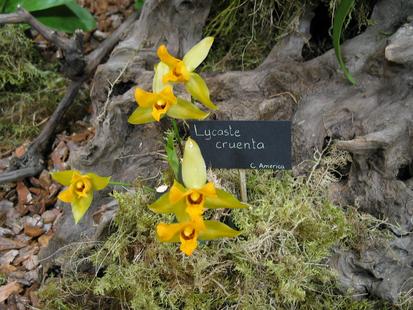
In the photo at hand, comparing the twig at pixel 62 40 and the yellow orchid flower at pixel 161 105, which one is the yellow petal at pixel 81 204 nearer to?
the yellow orchid flower at pixel 161 105

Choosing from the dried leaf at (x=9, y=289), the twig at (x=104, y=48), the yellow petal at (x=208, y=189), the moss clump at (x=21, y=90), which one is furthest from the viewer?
the moss clump at (x=21, y=90)

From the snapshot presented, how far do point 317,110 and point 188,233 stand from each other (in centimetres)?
63

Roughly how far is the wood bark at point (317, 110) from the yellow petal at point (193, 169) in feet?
1.31

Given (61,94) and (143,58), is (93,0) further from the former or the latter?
(143,58)

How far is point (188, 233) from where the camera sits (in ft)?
3.47


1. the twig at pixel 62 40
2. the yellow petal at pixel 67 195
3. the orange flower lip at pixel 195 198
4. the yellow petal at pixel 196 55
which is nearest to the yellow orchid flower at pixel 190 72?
the yellow petal at pixel 196 55

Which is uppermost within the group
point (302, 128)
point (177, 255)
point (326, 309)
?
point (302, 128)

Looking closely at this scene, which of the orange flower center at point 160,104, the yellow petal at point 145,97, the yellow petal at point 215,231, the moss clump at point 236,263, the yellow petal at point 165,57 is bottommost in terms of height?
the moss clump at point 236,263

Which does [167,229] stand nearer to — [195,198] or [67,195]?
[195,198]

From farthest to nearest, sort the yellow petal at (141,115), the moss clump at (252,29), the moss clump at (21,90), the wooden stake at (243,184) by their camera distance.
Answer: the moss clump at (21,90) → the moss clump at (252,29) → the wooden stake at (243,184) → the yellow petal at (141,115)

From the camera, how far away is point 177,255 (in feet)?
4.24

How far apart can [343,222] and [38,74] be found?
1.43 m

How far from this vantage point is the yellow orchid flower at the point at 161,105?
3.73 feet

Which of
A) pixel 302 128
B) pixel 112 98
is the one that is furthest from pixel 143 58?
pixel 302 128
